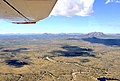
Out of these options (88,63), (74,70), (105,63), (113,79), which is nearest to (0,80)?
(74,70)

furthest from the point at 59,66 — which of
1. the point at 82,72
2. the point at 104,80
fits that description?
the point at 104,80

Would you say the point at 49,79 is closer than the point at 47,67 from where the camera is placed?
Yes

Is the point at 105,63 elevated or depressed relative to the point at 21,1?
depressed

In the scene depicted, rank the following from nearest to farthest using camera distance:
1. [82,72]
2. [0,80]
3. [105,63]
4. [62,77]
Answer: [0,80]
[62,77]
[82,72]
[105,63]

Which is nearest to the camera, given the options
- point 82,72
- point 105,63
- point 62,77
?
point 62,77

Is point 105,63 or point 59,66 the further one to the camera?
point 105,63

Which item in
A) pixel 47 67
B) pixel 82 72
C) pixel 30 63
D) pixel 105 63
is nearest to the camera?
pixel 82 72

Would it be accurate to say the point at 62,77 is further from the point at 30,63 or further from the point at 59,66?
the point at 30,63

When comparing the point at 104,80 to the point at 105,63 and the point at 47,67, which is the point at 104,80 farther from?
the point at 105,63

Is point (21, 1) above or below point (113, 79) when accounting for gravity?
above
